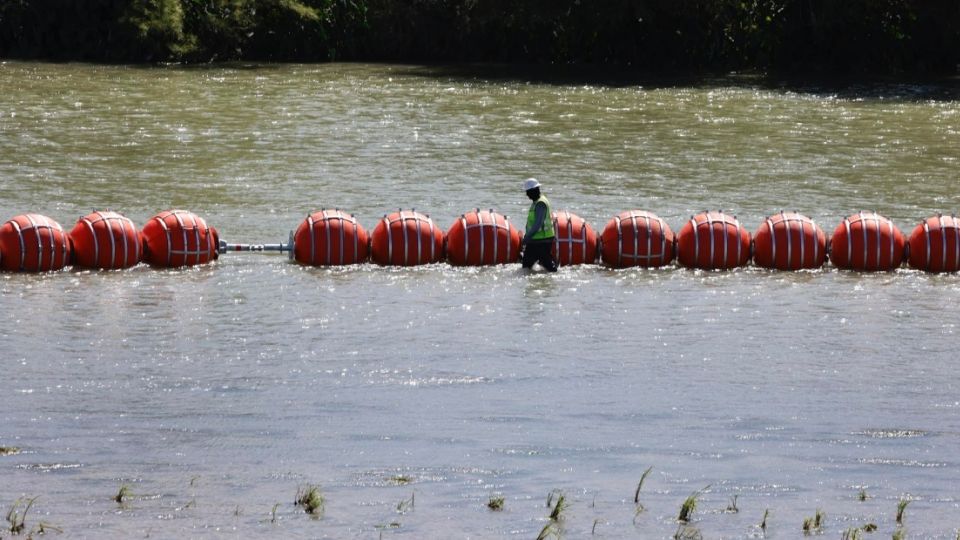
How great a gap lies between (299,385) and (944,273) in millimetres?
11645

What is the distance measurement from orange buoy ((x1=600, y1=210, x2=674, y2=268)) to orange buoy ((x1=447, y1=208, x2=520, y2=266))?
144 cm

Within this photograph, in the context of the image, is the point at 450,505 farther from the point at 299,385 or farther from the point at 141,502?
the point at 299,385

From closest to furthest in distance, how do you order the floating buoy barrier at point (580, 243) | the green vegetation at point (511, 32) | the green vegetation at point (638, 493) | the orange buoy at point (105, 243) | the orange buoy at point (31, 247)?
1. the green vegetation at point (638, 493)
2. the orange buoy at point (31, 247)
3. the orange buoy at point (105, 243)
4. the floating buoy barrier at point (580, 243)
5. the green vegetation at point (511, 32)

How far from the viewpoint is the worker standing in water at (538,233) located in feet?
77.8

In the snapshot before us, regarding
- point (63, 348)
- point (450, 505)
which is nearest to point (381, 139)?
point (63, 348)

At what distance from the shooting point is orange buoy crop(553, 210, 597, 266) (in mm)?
24391

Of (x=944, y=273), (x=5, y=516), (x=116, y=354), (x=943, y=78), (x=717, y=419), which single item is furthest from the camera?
(x=943, y=78)

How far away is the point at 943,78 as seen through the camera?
5172 cm

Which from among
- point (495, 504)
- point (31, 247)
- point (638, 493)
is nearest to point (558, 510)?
point (495, 504)

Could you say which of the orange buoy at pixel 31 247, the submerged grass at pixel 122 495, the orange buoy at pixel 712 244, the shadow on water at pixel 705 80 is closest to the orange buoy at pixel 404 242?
the orange buoy at pixel 712 244

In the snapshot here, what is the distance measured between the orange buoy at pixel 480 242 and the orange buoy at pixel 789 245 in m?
3.79

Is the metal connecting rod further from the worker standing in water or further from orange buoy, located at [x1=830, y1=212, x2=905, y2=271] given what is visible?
orange buoy, located at [x1=830, y1=212, x2=905, y2=271]

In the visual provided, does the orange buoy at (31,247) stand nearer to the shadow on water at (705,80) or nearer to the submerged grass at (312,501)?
the submerged grass at (312,501)

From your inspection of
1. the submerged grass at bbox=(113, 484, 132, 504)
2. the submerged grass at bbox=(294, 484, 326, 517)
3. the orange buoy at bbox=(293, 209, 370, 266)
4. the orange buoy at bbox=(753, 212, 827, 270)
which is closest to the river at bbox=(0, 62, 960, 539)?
the submerged grass at bbox=(113, 484, 132, 504)
